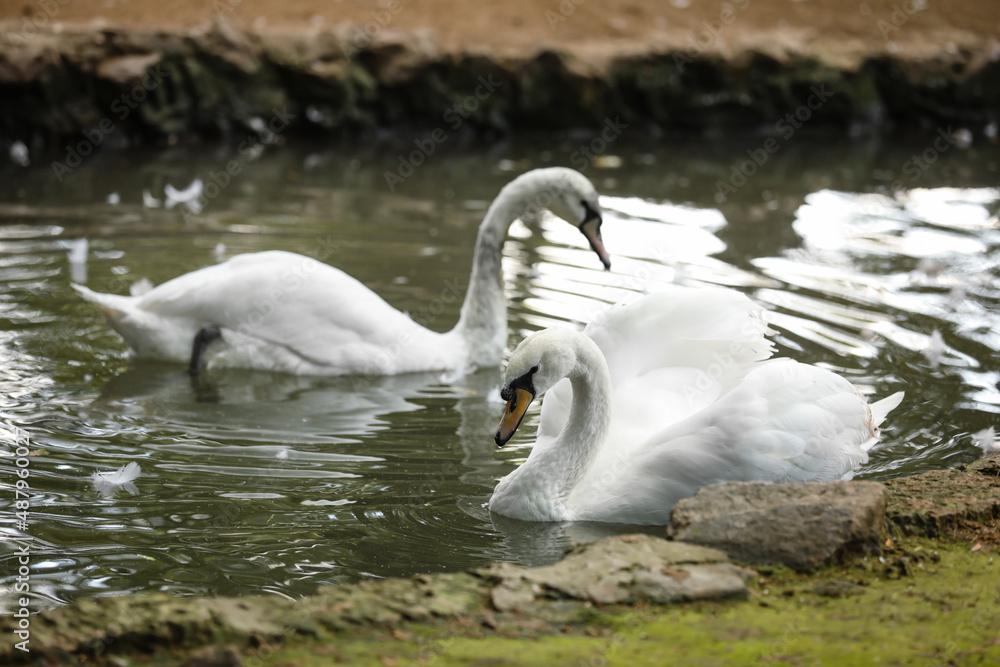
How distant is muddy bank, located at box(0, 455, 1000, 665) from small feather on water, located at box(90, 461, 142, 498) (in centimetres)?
152

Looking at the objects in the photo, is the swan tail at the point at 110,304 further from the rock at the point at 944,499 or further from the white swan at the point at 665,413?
the rock at the point at 944,499

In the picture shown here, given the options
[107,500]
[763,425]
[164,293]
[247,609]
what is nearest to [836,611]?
[763,425]

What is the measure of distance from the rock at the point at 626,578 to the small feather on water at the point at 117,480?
178 centimetres

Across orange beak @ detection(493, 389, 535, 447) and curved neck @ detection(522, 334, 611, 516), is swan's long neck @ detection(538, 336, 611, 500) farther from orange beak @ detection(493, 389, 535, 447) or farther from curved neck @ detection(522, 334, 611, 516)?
orange beak @ detection(493, 389, 535, 447)

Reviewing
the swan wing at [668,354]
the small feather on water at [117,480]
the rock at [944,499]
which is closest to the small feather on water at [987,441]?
the rock at [944,499]

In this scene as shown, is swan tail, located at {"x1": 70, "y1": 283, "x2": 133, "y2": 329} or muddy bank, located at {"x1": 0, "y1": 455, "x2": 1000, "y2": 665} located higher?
swan tail, located at {"x1": 70, "y1": 283, "x2": 133, "y2": 329}

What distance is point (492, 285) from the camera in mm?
6152

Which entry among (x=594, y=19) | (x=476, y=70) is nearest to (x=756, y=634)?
(x=476, y=70)

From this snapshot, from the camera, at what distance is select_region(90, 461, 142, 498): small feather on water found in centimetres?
436

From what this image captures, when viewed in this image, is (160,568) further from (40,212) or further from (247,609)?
(40,212)

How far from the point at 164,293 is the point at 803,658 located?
3.97m

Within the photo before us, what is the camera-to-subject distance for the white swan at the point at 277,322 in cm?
577

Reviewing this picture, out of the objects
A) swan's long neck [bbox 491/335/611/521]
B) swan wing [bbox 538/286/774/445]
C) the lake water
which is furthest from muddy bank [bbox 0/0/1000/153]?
swan's long neck [bbox 491/335/611/521]

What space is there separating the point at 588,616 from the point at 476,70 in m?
10.1
